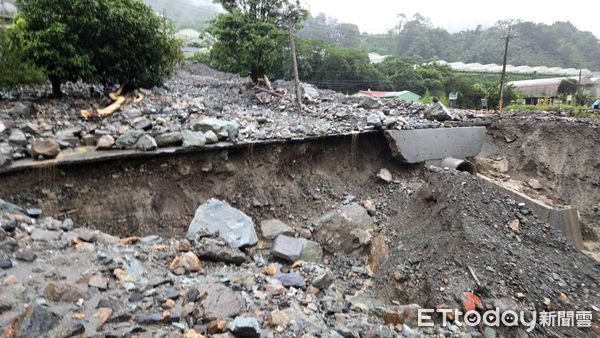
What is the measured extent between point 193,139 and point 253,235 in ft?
5.92

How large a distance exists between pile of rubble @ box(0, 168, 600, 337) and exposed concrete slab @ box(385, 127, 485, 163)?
54.3 inches

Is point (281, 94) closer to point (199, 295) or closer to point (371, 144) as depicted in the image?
point (371, 144)

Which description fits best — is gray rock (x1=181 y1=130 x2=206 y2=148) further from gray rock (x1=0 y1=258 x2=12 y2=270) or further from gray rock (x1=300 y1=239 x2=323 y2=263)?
gray rock (x1=0 y1=258 x2=12 y2=270)

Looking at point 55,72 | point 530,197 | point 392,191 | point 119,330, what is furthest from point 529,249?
point 55,72

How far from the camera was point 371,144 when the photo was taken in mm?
8359

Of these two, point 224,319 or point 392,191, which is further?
point 392,191

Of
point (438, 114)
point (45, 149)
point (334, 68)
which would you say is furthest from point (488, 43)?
point (45, 149)

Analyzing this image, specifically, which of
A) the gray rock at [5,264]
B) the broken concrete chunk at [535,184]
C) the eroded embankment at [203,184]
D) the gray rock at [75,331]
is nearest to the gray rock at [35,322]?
the gray rock at [75,331]

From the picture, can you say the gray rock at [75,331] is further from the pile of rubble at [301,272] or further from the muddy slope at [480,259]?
the muddy slope at [480,259]

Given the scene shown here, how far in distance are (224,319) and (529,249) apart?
4460 millimetres

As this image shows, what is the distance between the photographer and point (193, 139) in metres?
6.00

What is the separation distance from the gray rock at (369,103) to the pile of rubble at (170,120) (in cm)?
3

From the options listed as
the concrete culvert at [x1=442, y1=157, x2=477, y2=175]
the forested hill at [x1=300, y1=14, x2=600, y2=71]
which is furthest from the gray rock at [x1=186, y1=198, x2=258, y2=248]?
the forested hill at [x1=300, y1=14, x2=600, y2=71]

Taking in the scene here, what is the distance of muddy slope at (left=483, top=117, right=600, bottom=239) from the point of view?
9156 mm
